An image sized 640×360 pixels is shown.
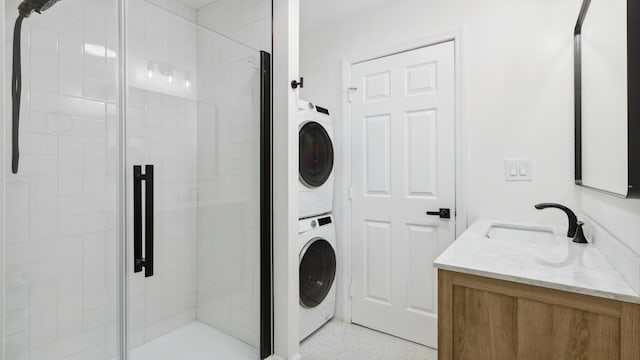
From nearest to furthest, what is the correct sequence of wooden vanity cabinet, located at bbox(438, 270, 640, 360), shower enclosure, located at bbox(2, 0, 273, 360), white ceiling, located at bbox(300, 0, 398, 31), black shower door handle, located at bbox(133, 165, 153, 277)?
wooden vanity cabinet, located at bbox(438, 270, 640, 360) < shower enclosure, located at bbox(2, 0, 273, 360) < black shower door handle, located at bbox(133, 165, 153, 277) < white ceiling, located at bbox(300, 0, 398, 31)

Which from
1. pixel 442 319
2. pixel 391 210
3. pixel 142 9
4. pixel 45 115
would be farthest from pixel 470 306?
pixel 142 9

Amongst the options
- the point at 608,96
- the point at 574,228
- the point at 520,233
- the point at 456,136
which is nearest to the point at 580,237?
the point at 574,228

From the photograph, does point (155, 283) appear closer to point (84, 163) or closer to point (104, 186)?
point (104, 186)

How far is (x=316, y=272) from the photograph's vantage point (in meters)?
2.25

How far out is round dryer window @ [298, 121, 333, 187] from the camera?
213 cm

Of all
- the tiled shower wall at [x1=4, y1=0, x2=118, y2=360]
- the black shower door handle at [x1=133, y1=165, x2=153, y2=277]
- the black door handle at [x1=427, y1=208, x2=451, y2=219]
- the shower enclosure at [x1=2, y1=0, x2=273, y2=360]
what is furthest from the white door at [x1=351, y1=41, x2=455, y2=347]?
the tiled shower wall at [x1=4, y1=0, x2=118, y2=360]

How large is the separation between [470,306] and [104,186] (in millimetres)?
1457

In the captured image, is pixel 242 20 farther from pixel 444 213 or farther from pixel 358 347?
pixel 358 347

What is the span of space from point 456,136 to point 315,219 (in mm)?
1128

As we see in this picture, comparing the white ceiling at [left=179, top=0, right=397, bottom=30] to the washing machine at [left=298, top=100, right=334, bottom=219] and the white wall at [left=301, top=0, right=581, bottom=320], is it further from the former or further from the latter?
the washing machine at [left=298, top=100, right=334, bottom=219]

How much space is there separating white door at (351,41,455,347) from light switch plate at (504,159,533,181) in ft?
1.05

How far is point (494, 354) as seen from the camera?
0.99 m

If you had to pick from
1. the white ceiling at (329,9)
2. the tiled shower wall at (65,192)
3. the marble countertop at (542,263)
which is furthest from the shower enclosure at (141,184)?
the marble countertop at (542,263)

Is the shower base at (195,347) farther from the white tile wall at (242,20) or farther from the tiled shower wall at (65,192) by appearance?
the white tile wall at (242,20)
